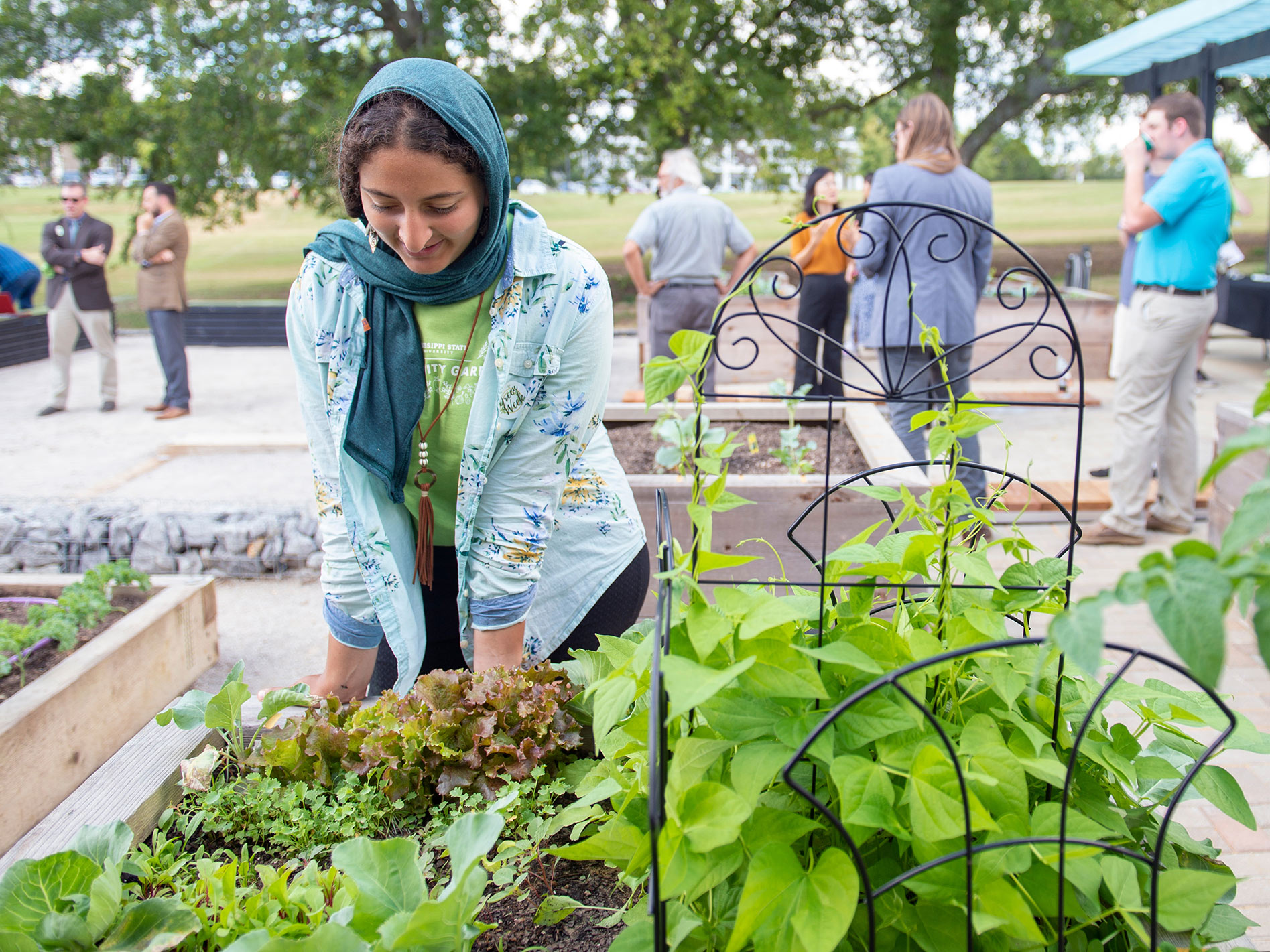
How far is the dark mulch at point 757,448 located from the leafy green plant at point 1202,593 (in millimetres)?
2811

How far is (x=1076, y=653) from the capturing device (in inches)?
21.9

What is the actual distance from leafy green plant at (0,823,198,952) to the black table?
30.9ft

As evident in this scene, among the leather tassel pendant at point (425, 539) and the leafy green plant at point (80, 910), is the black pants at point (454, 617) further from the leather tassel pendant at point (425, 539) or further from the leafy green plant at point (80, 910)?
the leafy green plant at point (80, 910)

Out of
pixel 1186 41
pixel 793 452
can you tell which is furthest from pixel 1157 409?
pixel 1186 41

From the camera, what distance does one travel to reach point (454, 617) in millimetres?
1854

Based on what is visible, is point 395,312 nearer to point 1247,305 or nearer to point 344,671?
point 344,671

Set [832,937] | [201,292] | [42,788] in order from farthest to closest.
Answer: [201,292], [42,788], [832,937]

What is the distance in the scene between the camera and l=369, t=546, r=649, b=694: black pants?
1.79 meters

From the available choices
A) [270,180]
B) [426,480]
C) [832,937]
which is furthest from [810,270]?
[270,180]

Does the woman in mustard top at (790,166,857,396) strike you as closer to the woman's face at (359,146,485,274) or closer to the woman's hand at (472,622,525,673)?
the woman's hand at (472,622,525,673)

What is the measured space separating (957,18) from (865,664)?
14.2m

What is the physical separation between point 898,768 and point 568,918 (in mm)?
482

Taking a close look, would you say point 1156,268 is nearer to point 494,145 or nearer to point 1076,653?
point 494,145

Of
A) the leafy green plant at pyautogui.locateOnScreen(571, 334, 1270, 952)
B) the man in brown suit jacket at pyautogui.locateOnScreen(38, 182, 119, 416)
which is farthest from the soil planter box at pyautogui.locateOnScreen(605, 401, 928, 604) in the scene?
the man in brown suit jacket at pyautogui.locateOnScreen(38, 182, 119, 416)
